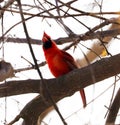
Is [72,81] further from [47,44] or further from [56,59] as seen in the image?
[47,44]

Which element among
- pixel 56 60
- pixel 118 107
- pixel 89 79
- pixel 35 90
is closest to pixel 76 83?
pixel 89 79

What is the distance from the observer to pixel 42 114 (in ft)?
5.57

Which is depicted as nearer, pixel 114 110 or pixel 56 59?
pixel 114 110

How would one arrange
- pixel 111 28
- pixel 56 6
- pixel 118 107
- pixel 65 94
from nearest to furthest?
1. pixel 56 6
2. pixel 65 94
3. pixel 118 107
4. pixel 111 28

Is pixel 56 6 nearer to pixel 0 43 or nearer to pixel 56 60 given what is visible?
pixel 0 43

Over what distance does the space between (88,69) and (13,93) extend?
0.34 m

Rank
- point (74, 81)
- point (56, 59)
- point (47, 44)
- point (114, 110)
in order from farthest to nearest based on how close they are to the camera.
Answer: point (47, 44) < point (56, 59) < point (114, 110) < point (74, 81)

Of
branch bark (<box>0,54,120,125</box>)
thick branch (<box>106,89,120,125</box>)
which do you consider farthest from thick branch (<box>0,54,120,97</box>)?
thick branch (<box>106,89,120,125</box>)

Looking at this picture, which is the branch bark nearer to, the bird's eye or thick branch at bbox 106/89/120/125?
thick branch at bbox 106/89/120/125

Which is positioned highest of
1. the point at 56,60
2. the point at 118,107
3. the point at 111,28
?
the point at 56,60

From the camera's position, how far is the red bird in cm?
241

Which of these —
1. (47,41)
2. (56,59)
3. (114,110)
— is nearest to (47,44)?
(47,41)

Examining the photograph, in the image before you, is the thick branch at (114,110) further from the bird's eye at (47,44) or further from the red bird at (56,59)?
the bird's eye at (47,44)

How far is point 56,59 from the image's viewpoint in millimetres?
2527
